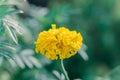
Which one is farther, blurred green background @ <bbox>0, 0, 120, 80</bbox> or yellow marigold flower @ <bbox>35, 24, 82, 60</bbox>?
blurred green background @ <bbox>0, 0, 120, 80</bbox>

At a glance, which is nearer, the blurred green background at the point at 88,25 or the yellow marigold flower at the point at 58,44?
the yellow marigold flower at the point at 58,44

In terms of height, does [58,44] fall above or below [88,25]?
below

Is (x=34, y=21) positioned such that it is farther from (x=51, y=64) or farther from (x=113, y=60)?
(x=113, y=60)

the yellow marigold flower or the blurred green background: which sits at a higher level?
the blurred green background

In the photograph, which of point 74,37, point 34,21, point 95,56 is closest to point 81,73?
point 95,56

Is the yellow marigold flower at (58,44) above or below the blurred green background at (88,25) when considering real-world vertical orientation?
below

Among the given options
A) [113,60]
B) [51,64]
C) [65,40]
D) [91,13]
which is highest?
[91,13]

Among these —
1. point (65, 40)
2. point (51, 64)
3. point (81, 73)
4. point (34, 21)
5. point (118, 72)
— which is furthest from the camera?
point (81, 73)

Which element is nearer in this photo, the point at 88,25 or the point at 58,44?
the point at 58,44
